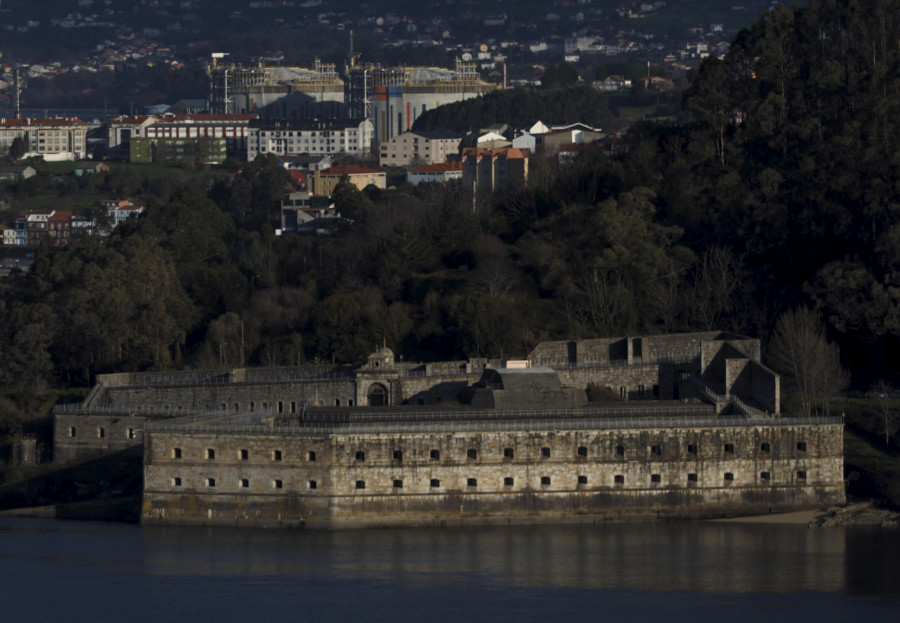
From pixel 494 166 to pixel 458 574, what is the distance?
59363mm

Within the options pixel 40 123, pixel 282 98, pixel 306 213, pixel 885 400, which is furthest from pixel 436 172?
pixel 282 98

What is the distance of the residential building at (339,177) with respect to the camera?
4444 inches

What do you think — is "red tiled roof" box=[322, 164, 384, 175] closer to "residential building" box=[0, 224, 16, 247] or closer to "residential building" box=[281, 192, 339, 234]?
"residential building" box=[281, 192, 339, 234]

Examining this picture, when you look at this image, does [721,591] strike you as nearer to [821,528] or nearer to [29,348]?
[821,528]

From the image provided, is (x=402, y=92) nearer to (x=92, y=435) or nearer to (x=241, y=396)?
(x=241, y=396)

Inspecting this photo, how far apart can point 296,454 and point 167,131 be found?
106360mm

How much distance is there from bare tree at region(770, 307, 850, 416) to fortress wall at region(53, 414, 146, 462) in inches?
641

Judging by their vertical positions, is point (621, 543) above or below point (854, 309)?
below

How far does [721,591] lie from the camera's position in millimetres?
40156

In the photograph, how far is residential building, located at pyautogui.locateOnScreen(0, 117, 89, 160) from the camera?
487ft

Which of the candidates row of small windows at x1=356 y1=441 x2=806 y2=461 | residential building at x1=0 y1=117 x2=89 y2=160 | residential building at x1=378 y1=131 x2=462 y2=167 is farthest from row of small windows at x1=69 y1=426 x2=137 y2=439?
residential building at x1=0 y1=117 x2=89 y2=160

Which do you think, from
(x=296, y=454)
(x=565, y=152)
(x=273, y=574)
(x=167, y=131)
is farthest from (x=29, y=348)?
(x=167, y=131)

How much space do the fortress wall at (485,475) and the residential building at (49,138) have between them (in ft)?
344

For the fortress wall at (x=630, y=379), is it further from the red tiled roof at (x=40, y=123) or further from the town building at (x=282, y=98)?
the town building at (x=282, y=98)
